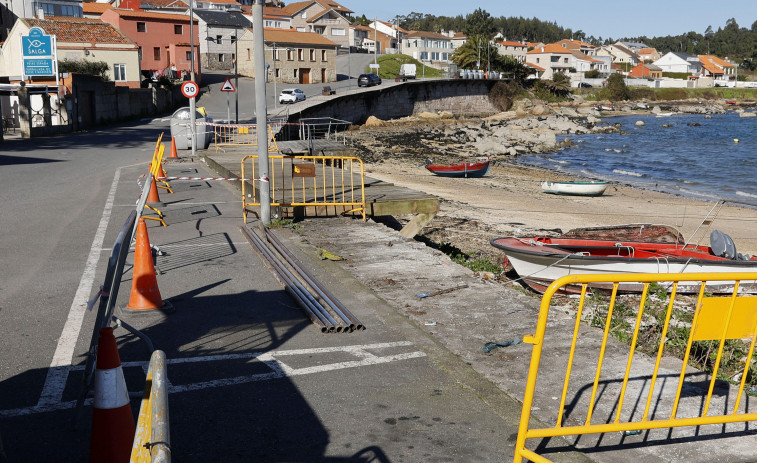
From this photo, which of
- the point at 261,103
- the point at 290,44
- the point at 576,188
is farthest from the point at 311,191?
the point at 290,44

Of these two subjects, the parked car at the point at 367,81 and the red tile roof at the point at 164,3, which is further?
the red tile roof at the point at 164,3

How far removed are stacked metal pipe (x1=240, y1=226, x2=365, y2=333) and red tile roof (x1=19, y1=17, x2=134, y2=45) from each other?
52.6 metres

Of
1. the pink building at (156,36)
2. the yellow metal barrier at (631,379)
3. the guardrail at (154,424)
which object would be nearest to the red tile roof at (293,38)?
the pink building at (156,36)

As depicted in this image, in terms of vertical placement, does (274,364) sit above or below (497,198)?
above

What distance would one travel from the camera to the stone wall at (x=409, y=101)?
197ft

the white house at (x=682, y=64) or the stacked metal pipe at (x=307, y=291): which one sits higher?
the white house at (x=682, y=64)

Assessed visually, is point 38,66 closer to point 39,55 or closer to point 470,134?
point 39,55

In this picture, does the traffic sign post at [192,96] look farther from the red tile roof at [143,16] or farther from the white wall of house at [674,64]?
the white wall of house at [674,64]

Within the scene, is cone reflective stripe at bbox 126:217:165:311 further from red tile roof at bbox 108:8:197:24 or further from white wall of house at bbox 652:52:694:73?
white wall of house at bbox 652:52:694:73

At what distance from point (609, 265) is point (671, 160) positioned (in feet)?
136

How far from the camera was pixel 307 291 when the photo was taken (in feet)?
26.8

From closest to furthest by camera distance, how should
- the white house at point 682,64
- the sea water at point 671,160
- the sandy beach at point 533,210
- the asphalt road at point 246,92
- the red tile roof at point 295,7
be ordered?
the sandy beach at point 533,210 → the sea water at point 671,160 → the asphalt road at point 246,92 → the red tile roof at point 295,7 → the white house at point 682,64

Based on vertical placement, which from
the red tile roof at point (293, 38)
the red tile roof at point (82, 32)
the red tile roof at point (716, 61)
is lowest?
the red tile roof at point (82, 32)

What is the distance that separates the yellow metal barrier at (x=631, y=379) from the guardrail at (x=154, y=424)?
185cm
